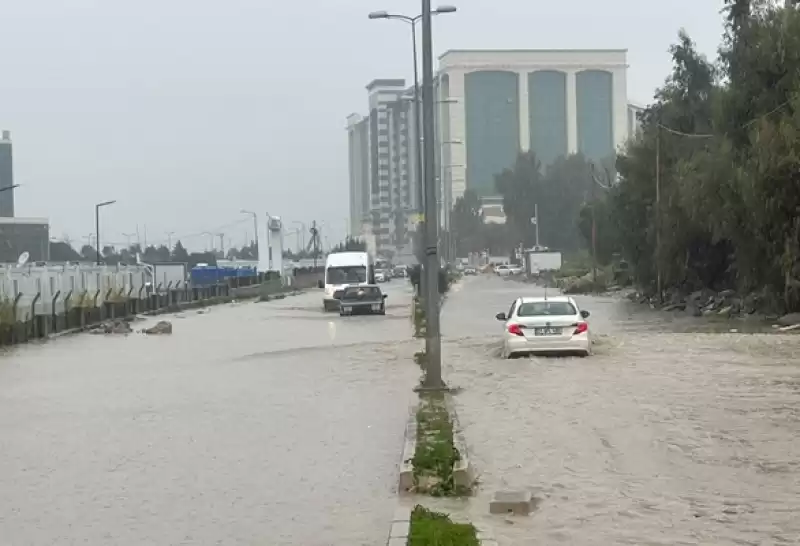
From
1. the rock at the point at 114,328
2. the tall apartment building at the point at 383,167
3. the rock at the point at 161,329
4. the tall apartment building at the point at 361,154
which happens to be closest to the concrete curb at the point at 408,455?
the rock at the point at 161,329

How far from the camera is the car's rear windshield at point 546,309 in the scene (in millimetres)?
24922

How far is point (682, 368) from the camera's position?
22938mm

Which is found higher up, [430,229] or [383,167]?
[383,167]

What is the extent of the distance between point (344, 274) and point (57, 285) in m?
15.5

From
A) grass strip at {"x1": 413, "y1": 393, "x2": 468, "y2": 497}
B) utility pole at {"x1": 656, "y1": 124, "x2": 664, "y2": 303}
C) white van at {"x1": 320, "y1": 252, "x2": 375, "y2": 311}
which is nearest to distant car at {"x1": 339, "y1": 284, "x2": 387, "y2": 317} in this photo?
white van at {"x1": 320, "y1": 252, "x2": 375, "y2": 311}

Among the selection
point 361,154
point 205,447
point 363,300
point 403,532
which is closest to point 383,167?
point 361,154

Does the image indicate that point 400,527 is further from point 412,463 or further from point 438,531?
point 412,463

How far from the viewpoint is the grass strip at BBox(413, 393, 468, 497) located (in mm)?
10758

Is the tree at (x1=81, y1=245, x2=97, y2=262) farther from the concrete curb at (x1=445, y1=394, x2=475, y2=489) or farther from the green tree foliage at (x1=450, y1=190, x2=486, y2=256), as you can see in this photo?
the concrete curb at (x1=445, y1=394, x2=475, y2=489)

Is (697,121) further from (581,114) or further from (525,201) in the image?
(581,114)

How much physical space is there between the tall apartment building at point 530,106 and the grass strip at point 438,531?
14131 centimetres

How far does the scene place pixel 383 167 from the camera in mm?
170625

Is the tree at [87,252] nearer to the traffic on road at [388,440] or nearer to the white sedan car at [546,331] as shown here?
the traffic on road at [388,440]

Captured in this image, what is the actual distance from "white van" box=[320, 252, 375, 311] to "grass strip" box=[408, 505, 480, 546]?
1910 inches
